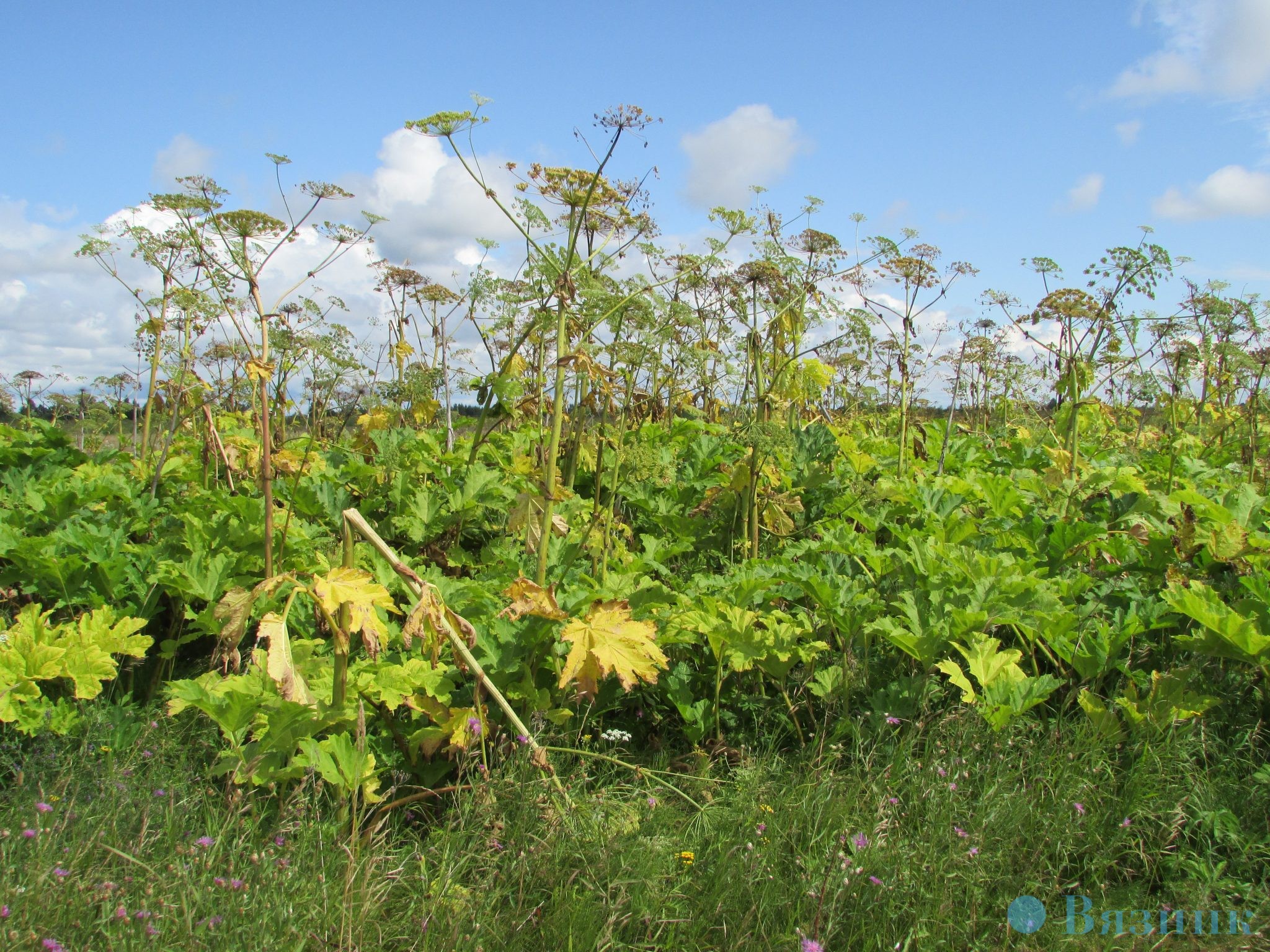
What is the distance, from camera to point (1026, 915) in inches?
96.9

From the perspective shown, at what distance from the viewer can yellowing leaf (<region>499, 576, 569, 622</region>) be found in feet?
9.50

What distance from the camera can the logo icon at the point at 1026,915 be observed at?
243 cm

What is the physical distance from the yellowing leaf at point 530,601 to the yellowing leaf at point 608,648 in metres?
0.08

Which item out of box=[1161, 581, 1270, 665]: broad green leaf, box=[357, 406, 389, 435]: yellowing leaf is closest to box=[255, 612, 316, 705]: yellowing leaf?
box=[1161, 581, 1270, 665]: broad green leaf

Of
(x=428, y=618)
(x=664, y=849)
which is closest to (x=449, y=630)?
(x=428, y=618)

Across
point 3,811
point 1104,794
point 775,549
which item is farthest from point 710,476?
point 3,811

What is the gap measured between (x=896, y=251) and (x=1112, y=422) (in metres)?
5.24

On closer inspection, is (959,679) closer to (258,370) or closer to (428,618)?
(428,618)

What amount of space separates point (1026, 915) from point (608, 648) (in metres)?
1.41

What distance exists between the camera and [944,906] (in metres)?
2.30

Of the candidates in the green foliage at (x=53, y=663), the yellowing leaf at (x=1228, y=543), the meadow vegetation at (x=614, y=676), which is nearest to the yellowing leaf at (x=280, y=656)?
the meadow vegetation at (x=614, y=676)

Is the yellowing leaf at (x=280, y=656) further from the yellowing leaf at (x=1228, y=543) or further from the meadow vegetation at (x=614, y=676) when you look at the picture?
the yellowing leaf at (x=1228, y=543)

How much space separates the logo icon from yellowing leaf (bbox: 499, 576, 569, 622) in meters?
1.56

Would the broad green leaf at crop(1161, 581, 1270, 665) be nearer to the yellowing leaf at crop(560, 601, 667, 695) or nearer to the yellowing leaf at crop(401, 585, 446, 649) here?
the yellowing leaf at crop(560, 601, 667, 695)
